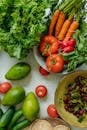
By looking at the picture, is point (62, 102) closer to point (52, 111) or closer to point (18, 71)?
point (52, 111)

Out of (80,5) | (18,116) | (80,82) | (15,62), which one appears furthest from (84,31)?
(18,116)

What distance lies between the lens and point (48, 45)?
1576 mm

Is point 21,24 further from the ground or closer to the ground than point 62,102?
further from the ground

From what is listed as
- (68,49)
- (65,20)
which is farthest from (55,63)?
(65,20)

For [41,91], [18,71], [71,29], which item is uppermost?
[71,29]

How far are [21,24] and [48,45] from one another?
14cm

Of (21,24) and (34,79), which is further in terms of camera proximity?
(34,79)

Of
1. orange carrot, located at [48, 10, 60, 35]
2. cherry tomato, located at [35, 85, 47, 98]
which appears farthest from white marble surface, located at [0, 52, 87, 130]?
orange carrot, located at [48, 10, 60, 35]

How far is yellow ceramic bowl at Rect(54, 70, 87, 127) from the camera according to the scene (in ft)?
5.23

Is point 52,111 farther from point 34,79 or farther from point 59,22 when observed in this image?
point 59,22

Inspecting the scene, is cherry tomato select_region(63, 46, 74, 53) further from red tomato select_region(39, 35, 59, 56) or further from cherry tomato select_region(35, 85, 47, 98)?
cherry tomato select_region(35, 85, 47, 98)

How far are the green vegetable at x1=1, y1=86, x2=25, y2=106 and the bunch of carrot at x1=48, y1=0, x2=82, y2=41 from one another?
25cm

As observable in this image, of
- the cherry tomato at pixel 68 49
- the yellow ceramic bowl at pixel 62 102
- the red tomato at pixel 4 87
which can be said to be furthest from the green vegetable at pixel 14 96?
the cherry tomato at pixel 68 49

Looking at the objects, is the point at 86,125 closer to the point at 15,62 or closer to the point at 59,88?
the point at 59,88
